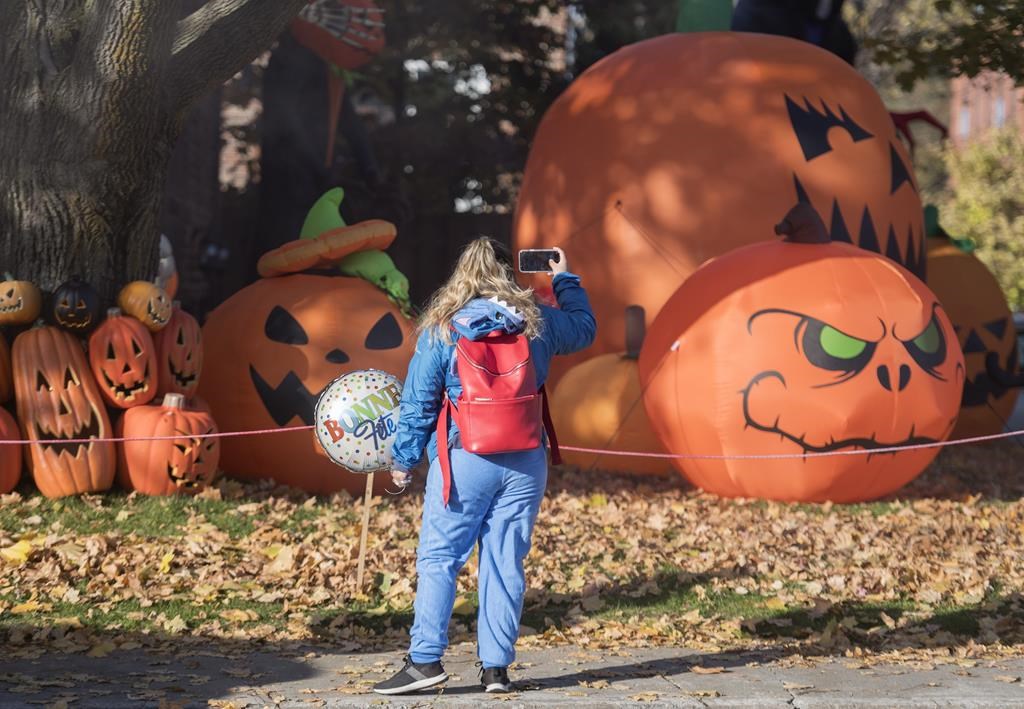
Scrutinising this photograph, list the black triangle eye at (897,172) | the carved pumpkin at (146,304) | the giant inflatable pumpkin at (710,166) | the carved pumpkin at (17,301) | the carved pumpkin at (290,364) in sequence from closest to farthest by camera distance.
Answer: the carved pumpkin at (17,301) → the carved pumpkin at (146,304) → the carved pumpkin at (290,364) → the giant inflatable pumpkin at (710,166) → the black triangle eye at (897,172)

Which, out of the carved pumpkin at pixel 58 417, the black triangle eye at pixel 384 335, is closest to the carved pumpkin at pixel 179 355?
the carved pumpkin at pixel 58 417

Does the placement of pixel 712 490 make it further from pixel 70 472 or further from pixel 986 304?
pixel 986 304

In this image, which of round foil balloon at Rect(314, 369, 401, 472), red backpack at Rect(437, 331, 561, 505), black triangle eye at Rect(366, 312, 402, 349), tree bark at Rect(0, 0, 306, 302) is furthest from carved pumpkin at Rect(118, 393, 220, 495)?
red backpack at Rect(437, 331, 561, 505)

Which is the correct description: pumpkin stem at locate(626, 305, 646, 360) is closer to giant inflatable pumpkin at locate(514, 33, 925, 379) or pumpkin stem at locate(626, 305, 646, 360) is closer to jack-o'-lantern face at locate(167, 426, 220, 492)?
giant inflatable pumpkin at locate(514, 33, 925, 379)

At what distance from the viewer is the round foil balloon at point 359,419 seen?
6.32m

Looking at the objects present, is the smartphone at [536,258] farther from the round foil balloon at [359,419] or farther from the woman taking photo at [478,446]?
the round foil balloon at [359,419]

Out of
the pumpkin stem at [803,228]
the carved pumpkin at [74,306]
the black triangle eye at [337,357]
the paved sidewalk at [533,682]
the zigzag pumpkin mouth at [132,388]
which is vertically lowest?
the paved sidewalk at [533,682]

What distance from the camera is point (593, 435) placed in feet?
36.4

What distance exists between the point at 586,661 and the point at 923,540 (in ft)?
11.1

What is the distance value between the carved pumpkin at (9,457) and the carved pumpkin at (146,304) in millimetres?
1029

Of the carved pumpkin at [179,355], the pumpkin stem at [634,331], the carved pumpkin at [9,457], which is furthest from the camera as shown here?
the pumpkin stem at [634,331]

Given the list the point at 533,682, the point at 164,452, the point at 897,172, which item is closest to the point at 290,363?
the point at 164,452

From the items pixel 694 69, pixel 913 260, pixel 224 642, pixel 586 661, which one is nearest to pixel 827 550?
pixel 586 661

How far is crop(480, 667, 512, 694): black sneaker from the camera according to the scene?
5.22 metres
